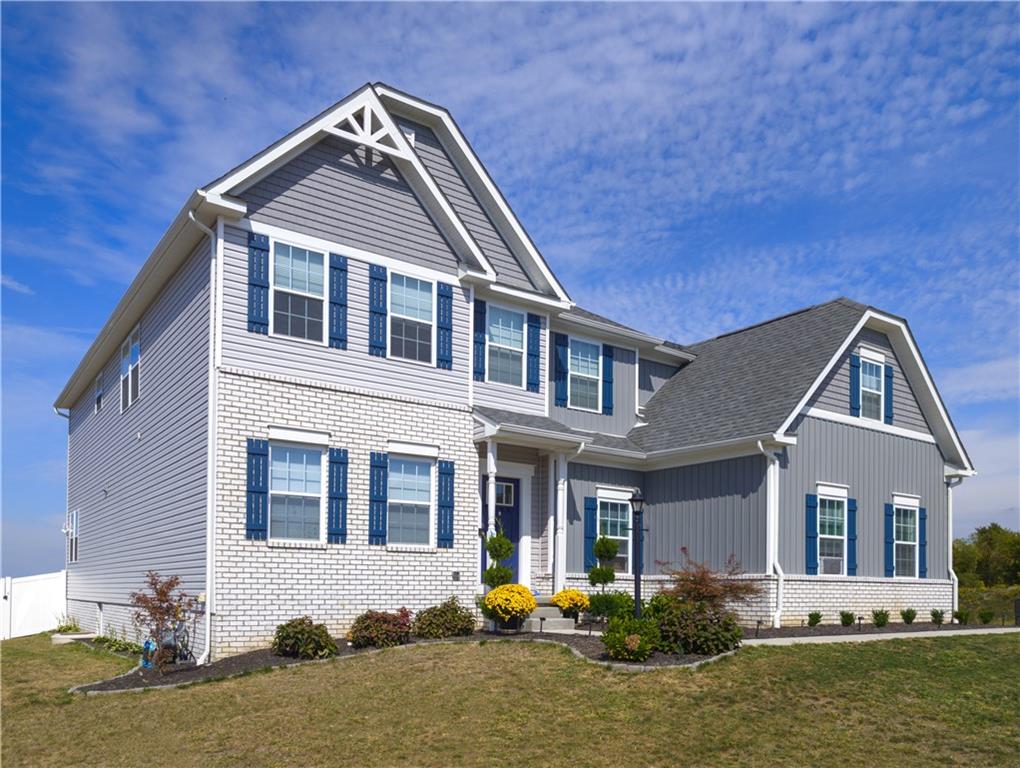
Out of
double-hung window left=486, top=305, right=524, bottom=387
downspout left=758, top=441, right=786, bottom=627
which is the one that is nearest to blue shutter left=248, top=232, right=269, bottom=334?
double-hung window left=486, top=305, right=524, bottom=387

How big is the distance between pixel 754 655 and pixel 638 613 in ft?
6.71

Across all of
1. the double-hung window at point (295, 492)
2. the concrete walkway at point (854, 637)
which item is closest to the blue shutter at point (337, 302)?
the double-hung window at point (295, 492)

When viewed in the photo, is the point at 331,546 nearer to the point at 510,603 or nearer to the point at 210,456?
the point at 210,456

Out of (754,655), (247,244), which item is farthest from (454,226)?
(754,655)

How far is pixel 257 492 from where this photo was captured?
15211mm

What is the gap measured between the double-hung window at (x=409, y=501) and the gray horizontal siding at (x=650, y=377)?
27.5 feet

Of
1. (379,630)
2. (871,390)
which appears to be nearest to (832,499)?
(871,390)

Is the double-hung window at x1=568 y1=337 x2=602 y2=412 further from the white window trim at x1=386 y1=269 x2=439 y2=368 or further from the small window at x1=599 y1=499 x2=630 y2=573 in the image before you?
the white window trim at x1=386 y1=269 x2=439 y2=368

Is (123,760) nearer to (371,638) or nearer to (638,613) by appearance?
(371,638)

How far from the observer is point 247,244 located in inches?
616

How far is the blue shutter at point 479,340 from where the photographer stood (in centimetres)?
1884

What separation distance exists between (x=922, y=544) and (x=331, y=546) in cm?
1496

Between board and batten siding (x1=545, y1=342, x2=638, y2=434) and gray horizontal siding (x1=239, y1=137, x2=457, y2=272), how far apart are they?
4.39 meters

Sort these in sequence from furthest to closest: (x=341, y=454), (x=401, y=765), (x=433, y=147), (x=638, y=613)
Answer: (x=433, y=147) < (x=341, y=454) < (x=638, y=613) < (x=401, y=765)
